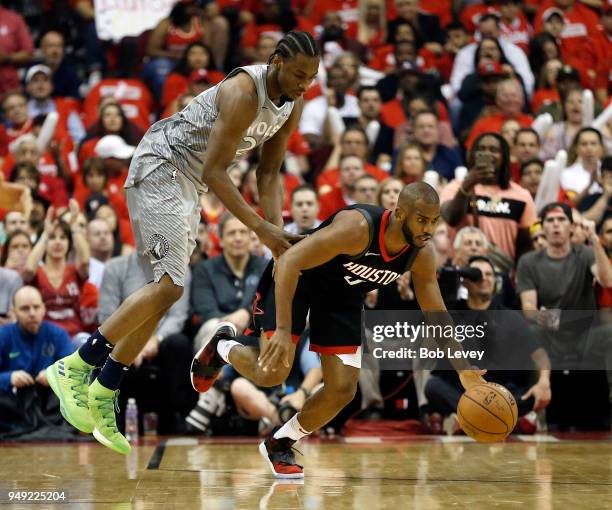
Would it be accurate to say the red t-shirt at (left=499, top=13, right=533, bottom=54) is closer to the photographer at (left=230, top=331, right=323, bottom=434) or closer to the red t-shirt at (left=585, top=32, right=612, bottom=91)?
the red t-shirt at (left=585, top=32, right=612, bottom=91)

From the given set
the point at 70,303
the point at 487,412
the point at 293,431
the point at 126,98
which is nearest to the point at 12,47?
the point at 126,98

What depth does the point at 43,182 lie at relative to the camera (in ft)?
37.4

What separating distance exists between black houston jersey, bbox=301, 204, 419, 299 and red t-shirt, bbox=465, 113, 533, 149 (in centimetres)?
575

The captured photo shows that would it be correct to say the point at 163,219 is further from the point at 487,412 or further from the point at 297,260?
the point at 487,412

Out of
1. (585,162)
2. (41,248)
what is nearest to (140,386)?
(41,248)

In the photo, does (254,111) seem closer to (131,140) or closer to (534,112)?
(131,140)

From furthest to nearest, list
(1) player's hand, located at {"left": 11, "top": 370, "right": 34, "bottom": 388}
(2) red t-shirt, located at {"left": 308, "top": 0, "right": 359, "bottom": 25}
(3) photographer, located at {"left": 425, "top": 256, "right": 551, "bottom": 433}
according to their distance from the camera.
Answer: (2) red t-shirt, located at {"left": 308, "top": 0, "right": 359, "bottom": 25}, (3) photographer, located at {"left": 425, "top": 256, "right": 551, "bottom": 433}, (1) player's hand, located at {"left": 11, "top": 370, "right": 34, "bottom": 388}

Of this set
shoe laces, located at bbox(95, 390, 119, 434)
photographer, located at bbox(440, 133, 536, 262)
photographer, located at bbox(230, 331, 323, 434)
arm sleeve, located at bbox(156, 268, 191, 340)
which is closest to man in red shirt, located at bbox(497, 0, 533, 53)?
photographer, located at bbox(440, 133, 536, 262)

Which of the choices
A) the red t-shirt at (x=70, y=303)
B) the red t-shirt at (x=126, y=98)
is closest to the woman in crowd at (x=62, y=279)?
the red t-shirt at (x=70, y=303)

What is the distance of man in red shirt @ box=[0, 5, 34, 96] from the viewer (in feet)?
44.2

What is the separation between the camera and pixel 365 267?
611 centimetres

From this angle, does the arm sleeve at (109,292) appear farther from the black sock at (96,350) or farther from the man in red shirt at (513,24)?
the man in red shirt at (513,24)

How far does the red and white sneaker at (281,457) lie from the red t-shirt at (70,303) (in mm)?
3249

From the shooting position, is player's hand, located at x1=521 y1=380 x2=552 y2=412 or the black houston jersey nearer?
the black houston jersey
